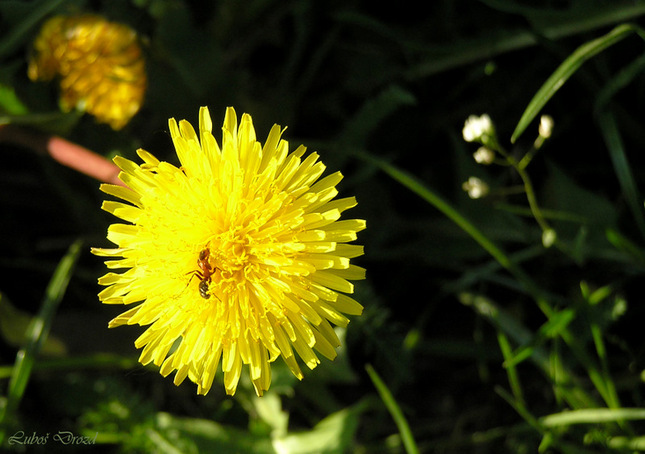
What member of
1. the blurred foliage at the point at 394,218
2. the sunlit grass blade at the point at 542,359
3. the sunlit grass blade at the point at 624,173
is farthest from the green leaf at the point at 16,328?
the sunlit grass blade at the point at 624,173

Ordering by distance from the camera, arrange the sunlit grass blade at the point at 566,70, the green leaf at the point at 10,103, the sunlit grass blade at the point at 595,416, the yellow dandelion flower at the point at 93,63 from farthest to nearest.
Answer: the yellow dandelion flower at the point at 93,63
the green leaf at the point at 10,103
the sunlit grass blade at the point at 595,416
the sunlit grass blade at the point at 566,70

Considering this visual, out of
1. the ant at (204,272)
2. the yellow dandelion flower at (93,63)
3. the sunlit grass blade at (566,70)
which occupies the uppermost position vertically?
the yellow dandelion flower at (93,63)

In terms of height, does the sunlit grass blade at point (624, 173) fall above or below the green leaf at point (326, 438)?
above

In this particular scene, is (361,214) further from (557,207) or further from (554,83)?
(554,83)

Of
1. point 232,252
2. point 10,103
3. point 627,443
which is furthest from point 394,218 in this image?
point 10,103

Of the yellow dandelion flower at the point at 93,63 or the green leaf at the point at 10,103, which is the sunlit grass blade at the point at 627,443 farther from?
the green leaf at the point at 10,103

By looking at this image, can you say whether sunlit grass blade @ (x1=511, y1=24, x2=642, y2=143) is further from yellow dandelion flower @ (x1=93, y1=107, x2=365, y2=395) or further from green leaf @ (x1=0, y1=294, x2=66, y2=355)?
green leaf @ (x1=0, y1=294, x2=66, y2=355)

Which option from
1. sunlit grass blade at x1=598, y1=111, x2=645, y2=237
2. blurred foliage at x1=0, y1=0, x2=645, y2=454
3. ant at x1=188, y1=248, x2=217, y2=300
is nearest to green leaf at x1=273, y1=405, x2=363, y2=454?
blurred foliage at x1=0, y1=0, x2=645, y2=454
